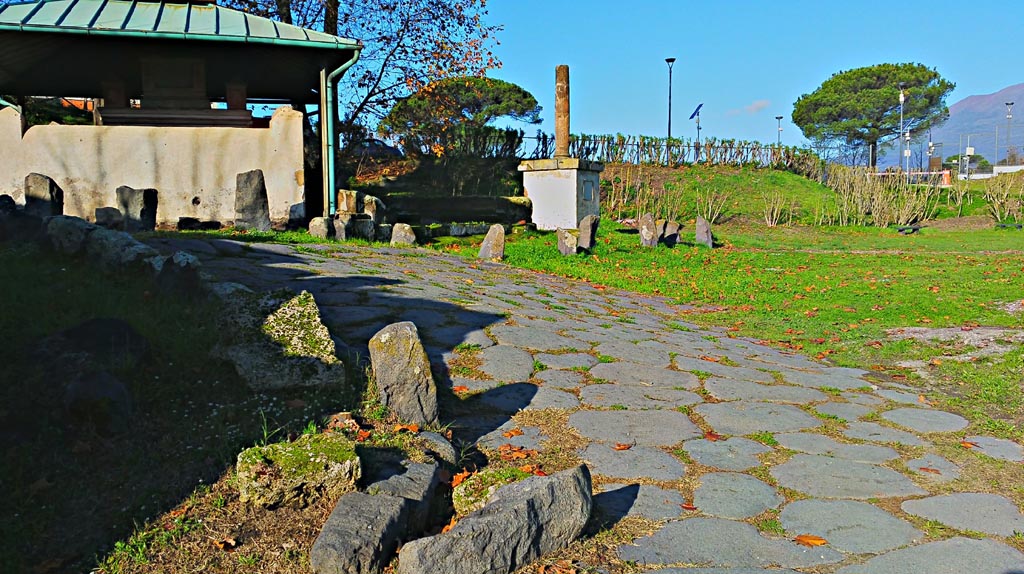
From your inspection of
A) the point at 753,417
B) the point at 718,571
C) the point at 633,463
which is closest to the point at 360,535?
the point at 718,571

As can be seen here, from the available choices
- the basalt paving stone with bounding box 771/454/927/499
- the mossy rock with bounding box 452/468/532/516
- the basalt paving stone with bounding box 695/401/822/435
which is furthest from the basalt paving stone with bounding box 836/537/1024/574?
the basalt paving stone with bounding box 695/401/822/435

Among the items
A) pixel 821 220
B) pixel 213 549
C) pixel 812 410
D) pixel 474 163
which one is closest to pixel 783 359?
pixel 812 410

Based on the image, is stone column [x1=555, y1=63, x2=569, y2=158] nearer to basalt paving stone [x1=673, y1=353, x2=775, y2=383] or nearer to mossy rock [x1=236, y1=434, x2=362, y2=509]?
basalt paving stone [x1=673, y1=353, x2=775, y2=383]

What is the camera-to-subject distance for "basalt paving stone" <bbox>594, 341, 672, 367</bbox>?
5.70 metres

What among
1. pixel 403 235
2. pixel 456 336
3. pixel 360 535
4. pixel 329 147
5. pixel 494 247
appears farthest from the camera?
pixel 403 235

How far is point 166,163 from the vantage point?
1152 centimetres

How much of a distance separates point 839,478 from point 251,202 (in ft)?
29.4

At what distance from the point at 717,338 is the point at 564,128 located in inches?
541

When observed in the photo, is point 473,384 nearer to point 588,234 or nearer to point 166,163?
point 166,163

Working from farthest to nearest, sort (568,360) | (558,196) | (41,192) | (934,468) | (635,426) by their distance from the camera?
(558,196) → (41,192) → (568,360) → (635,426) → (934,468)

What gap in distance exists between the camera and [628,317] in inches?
306

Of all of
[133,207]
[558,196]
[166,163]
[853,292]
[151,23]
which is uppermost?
[151,23]

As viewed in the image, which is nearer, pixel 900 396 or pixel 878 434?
pixel 878 434

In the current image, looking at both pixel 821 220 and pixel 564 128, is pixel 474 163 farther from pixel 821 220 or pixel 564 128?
pixel 821 220
